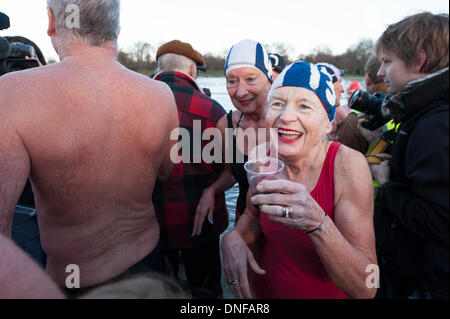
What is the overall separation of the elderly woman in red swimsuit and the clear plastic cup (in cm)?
10

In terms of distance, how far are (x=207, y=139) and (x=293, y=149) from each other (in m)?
1.23

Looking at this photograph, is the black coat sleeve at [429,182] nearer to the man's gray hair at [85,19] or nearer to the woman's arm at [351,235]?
the woman's arm at [351,235]

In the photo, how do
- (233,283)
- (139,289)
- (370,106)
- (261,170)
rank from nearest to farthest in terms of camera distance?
(139,289) < (261,170) < (233,283) < (370,106)

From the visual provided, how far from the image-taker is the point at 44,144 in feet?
4.18

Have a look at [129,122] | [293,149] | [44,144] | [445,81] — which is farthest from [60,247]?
[445,81]

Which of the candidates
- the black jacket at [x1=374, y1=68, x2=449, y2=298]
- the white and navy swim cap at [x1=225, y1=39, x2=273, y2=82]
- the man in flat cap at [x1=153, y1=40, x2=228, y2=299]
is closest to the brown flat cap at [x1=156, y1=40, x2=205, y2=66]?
the man in flat cap at [x1=153, y1=40, x2=228, y2=299]

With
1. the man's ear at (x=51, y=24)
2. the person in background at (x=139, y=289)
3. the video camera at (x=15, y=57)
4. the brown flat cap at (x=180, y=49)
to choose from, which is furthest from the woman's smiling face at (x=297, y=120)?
the video camera at (x=15, y=57)

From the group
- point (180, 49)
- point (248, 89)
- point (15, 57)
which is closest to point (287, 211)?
point (248, 89)

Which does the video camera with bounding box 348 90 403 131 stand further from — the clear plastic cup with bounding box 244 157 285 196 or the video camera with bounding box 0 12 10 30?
the video camera with bounding box 0 12 10 30

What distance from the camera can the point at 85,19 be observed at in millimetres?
1414

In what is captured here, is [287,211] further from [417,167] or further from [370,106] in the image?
[370,106]

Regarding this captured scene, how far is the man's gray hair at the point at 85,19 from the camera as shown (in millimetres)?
1400

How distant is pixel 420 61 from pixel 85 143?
1649 millimetres
